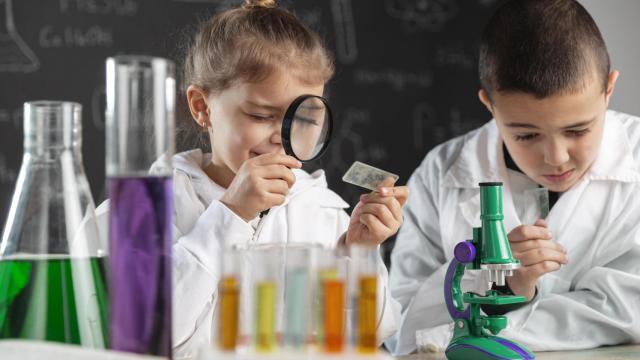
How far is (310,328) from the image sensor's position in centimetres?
70

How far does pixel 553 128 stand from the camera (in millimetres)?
1809

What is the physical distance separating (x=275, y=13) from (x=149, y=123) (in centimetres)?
122

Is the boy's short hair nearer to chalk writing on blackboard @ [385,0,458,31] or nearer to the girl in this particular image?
the girl

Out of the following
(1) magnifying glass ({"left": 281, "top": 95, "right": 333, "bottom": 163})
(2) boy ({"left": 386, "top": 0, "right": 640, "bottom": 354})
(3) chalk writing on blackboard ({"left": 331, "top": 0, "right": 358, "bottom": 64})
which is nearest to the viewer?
(1) magnifying glass ({"left": 281, "top": 95, "right": 333, "bottom": 163})

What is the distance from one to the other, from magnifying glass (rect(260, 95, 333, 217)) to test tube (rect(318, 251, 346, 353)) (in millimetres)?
732

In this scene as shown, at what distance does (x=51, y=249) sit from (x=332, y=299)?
282 mm

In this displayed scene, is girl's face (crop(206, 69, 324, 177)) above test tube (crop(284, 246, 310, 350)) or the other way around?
above

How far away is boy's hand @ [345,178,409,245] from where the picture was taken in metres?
1.45

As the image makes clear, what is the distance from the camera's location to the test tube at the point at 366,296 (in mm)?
692

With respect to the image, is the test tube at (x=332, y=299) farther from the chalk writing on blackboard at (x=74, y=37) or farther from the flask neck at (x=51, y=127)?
the chalk writing on blackboard at (x=74, y=37)

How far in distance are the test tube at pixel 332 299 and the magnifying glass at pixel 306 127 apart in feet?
2.40

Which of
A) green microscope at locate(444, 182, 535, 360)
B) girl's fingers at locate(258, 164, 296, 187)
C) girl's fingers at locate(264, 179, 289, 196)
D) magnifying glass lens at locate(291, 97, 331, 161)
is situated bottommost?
green microscope at locate(444, 182, 535, 360)

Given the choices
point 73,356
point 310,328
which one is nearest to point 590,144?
point 310,328

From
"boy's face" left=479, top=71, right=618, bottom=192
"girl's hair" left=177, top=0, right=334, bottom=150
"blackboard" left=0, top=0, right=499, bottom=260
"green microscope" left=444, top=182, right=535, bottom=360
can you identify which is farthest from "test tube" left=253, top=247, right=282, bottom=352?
"blackboard" left=0, top=0, right=499, bottom=260
